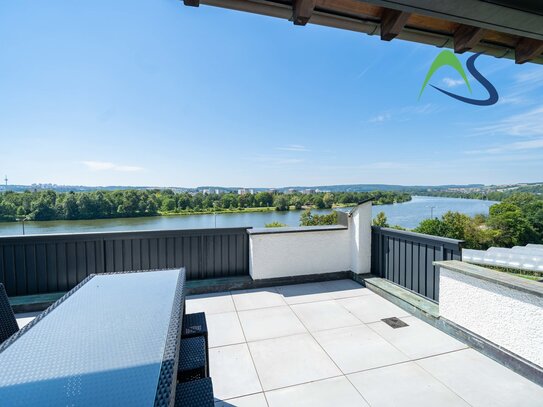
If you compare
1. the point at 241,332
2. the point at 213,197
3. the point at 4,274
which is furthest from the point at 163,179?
the point at 241,332

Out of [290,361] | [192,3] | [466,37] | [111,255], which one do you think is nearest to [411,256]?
[290,361]

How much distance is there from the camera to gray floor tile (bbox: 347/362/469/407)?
5.84 feet

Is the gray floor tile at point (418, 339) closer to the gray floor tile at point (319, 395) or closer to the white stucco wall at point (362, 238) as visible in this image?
the gray floor tile at point (319, 395)

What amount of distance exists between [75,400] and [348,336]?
2.36m

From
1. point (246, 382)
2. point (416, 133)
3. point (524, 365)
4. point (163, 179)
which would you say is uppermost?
point (416, 133)

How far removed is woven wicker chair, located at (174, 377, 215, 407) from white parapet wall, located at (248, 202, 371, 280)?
2710mm

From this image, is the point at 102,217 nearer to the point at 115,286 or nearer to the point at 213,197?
the point at 213,197

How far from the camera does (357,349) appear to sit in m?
2.40

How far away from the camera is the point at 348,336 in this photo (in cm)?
262

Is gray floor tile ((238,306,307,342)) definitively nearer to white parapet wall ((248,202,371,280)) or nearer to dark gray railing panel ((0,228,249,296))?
white parapet wall ((248,202,371,280))

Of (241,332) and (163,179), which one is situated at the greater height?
(163,179)

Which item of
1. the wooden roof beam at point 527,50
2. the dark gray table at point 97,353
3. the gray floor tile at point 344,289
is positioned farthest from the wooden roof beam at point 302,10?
the gray floor tile at point 344,289

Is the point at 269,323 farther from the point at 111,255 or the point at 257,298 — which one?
the point at 111,255

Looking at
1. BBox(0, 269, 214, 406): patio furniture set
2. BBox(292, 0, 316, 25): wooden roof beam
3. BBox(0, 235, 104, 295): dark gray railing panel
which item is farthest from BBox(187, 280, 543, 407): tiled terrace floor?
BBox(292, 0, 316, 25): wooden roof beam
